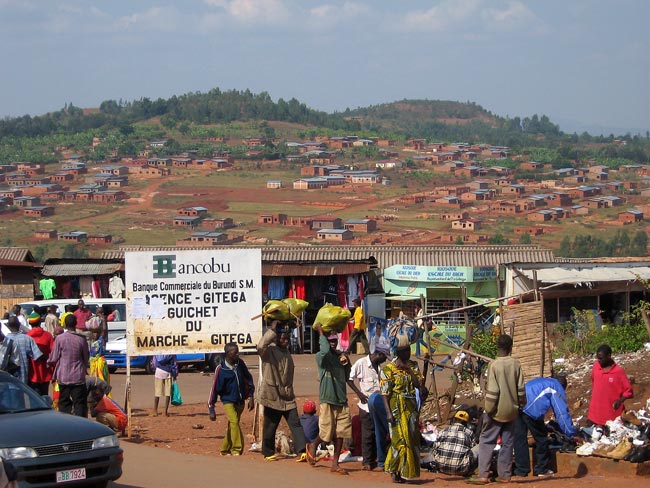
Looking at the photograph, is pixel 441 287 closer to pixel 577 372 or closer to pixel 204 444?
pixel 577 372

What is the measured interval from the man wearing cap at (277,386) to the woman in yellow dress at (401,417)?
3.48 ft

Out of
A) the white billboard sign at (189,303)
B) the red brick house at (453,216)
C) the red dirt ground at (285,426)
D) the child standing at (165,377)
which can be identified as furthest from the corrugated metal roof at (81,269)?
the red brick house at (453,216)

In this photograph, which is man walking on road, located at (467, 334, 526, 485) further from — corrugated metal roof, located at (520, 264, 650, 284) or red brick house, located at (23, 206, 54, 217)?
red brick house, located at (23, 206, 54, 217)

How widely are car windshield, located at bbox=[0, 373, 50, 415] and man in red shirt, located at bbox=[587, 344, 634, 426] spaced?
503cm

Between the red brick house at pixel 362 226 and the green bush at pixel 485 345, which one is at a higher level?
the green bush at pixel 485 345

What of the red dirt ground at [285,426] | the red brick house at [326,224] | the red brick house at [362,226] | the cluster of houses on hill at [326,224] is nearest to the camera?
the red dirt ground at [285,426]

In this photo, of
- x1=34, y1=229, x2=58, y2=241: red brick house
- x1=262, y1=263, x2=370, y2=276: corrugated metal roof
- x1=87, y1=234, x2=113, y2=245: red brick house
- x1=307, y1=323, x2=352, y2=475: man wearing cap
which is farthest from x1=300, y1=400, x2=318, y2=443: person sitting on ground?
x1=34, y1=229, x2=58, y2=241: red brick house

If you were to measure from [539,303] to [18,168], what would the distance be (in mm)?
121409

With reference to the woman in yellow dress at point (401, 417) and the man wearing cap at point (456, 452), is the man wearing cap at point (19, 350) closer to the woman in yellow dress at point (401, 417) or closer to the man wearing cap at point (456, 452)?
the woman in yellow dress at point (401, 417)

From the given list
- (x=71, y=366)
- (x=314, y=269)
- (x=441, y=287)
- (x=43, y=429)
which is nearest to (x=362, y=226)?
(x=441, y=287)

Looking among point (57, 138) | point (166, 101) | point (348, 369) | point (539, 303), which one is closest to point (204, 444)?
point (348, 369)

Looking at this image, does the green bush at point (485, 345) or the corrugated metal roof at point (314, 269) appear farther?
the corrugated metal roof at point (314, 269)

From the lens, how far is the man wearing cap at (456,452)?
358 inches

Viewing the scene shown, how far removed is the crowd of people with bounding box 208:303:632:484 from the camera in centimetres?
859
